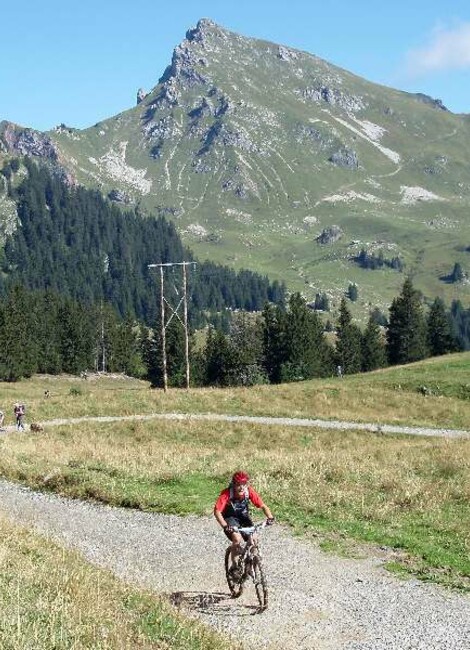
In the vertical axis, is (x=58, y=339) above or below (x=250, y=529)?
above

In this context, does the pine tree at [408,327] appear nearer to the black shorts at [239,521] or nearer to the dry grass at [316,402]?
the dry grass at [316,402]

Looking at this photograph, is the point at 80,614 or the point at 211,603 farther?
the point at 211,603

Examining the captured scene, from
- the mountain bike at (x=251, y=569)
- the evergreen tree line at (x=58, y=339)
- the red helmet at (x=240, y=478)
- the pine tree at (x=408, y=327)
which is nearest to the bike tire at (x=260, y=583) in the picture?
Answer: the mountain bike at (x=251, y=569)

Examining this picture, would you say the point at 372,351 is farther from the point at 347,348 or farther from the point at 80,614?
the point at 80,614

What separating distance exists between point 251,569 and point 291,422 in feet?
113

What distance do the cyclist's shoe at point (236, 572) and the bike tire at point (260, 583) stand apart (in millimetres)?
527

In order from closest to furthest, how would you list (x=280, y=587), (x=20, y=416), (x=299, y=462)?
(x=280, y=587) < (x=299, y=462) < (x=20, y=416)

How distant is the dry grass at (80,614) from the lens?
10.9 m

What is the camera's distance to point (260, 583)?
48.2 ft

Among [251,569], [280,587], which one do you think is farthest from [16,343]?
[251,569]

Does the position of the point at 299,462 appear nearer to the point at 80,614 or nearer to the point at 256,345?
the point at 80,614

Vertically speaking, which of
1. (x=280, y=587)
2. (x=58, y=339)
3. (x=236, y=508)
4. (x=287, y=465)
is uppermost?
(x=58, y=339)

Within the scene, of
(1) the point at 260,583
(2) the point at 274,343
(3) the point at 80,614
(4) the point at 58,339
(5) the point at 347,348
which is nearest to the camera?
(3) the point at 80,614

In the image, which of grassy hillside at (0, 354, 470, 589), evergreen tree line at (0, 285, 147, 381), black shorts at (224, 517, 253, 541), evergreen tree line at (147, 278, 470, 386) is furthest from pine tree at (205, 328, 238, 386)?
black shorts at (224, 517, 253, 541)
